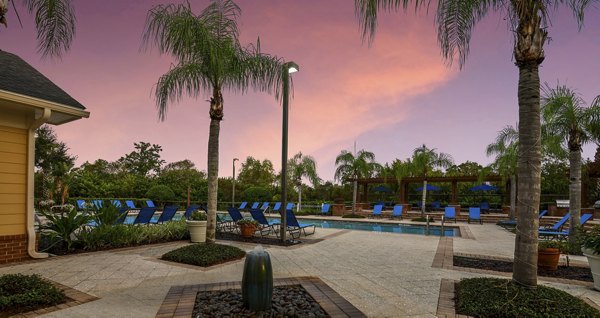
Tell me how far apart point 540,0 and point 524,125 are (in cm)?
152

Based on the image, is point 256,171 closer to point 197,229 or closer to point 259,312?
point 197,229

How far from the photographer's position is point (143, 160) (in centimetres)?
4472

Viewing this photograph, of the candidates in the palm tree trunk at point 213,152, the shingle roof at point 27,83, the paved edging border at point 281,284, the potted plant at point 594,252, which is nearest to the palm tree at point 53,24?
the shingle roof at point 27,83

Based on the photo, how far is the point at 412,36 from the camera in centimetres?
814

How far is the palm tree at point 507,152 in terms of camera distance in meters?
16.3

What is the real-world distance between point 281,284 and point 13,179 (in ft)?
17.5

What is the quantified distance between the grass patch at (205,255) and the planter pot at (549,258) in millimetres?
5543

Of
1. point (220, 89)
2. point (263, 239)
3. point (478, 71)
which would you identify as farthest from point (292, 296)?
point (478, 71)

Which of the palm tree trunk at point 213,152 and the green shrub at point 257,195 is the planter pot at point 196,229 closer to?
the palm tree trunk at point 213,152

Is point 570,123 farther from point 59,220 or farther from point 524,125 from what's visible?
point 59,220

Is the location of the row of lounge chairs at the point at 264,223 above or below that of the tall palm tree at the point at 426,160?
below

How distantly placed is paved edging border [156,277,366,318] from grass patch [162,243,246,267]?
1464mm

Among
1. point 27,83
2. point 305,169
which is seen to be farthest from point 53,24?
point 305,169

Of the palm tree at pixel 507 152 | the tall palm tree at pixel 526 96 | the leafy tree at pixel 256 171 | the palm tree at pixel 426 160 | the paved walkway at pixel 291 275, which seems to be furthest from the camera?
the leafy tree at pixel 256 171
